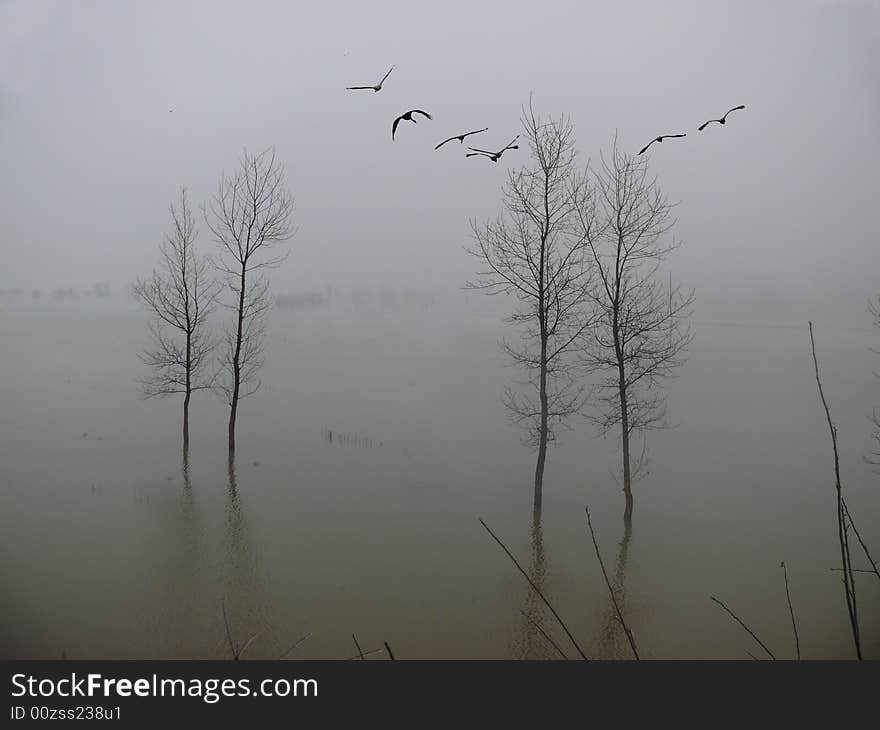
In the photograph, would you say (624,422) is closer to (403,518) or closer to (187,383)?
(403,518)

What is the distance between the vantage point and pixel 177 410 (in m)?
9.52

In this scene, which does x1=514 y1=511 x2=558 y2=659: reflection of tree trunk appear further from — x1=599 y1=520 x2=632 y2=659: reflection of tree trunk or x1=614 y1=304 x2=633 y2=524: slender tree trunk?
x1=614 y1=304 x2=633 y2=524: slender tree trunk

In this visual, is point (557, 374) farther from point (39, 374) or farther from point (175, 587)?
point (39, 374)

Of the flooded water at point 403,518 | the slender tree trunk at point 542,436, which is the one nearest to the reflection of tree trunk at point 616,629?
the flooded water at point 403,518

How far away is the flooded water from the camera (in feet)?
14.1

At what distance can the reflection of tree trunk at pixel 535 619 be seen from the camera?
4.05m

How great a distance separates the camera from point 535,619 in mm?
4242

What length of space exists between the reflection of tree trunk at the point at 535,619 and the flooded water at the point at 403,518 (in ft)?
0.07

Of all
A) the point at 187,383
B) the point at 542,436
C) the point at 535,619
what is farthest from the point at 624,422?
the point at 187,383

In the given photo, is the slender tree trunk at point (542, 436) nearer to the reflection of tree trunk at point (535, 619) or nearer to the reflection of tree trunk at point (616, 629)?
the reflection of tree trunk at point (535, 619)

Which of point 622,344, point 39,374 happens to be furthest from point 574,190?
point 39,374

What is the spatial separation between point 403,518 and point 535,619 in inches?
91.3

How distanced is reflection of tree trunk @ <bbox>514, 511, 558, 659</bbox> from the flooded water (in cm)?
2

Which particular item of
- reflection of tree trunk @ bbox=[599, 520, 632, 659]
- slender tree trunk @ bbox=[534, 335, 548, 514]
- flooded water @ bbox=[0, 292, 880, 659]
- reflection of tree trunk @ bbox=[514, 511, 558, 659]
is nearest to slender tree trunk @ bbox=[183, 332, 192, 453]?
flooded water @ bbox=[0, 292, 880, 659]
